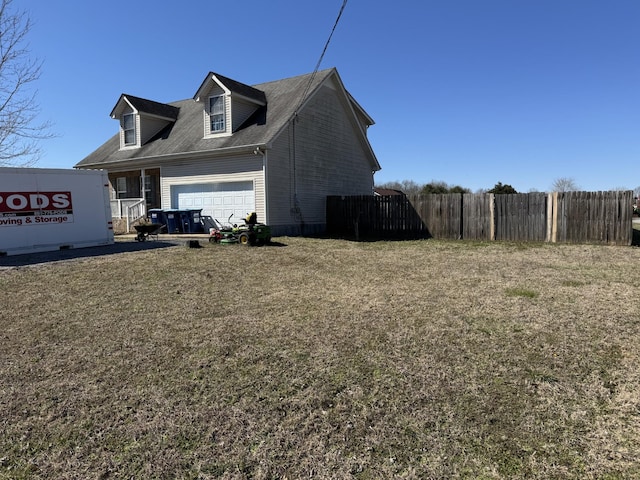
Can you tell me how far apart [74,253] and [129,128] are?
10861mm

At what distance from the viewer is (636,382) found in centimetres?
352

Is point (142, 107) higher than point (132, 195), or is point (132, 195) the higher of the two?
point (142, 107)

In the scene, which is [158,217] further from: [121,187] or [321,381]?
[321,381]

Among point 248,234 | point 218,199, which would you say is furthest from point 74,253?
point 218,199

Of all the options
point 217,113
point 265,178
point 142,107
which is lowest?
point 265,178

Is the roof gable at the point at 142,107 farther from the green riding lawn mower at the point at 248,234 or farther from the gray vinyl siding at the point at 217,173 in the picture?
the green riding lawn mower at the point at 248,234

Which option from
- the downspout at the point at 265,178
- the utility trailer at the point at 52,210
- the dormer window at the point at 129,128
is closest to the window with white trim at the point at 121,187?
the dormer window at the point at 129,128

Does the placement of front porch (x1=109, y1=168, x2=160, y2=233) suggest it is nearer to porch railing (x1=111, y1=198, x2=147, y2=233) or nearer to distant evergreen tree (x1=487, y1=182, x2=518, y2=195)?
porch railing (x1=111, y1=198, x2=147, y2=233)

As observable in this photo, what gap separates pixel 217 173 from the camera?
54.7 ft

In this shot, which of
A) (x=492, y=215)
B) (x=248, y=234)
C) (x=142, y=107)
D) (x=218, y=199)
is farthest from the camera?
(x=142, y=107)

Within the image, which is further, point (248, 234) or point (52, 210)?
point (248, 234)

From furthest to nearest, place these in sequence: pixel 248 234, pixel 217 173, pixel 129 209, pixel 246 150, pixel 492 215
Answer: pixel 129 209 → pixel 217 173 → pixel 246 150 → pixel 492 215 → pixel 248 234

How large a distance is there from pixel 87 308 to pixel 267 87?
52.1 feet

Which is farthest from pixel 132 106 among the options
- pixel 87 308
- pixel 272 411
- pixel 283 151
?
pixel 272 411
